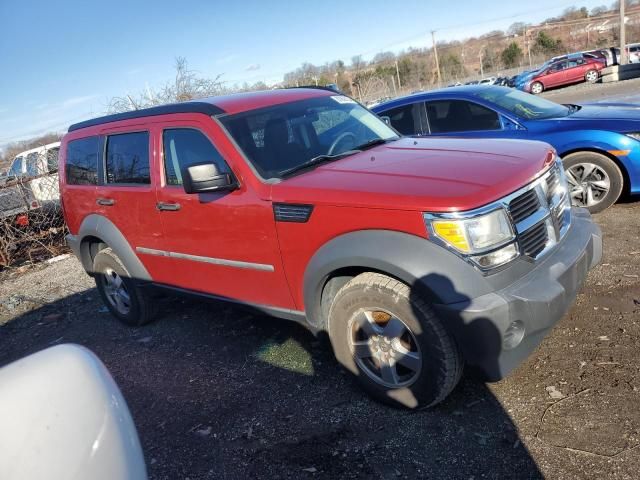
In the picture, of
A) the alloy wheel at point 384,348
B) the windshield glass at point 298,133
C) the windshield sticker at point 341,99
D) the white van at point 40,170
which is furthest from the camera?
the white van at point 40,170

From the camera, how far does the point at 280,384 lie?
140 inches

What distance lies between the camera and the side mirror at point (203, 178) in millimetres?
3234

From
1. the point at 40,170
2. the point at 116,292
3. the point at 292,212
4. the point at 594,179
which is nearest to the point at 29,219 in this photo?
the point at 40,170

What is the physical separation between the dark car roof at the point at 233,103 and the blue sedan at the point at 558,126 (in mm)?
2291

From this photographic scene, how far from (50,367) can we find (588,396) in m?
2.71

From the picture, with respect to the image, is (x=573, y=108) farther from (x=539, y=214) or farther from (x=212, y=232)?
(x=212, y=232)

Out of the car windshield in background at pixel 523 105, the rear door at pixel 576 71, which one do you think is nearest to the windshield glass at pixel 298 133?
the car windshield in background at pixel 523 105

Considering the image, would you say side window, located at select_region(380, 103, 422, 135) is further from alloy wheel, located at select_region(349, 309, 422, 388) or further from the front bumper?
alloy wheel, located at select_region(349, 309, 422, 388)

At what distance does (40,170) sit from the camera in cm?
1019

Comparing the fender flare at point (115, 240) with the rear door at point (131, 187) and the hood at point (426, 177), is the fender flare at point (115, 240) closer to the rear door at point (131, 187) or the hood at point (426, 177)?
the rear door at point (131, 187)

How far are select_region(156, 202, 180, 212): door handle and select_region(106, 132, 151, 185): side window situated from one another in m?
0.27

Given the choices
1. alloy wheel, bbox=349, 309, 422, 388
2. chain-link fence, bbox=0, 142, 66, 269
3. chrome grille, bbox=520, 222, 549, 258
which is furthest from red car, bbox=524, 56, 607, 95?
alloy wheel, bbox=349, 309, 422, 388

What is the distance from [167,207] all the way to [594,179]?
15.4ft

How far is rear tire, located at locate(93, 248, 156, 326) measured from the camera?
16.0ft
